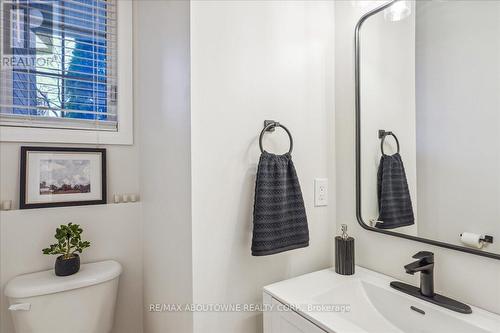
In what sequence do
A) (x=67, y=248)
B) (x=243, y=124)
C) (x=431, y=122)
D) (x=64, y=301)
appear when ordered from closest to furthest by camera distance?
(x=431, y=122) < (x=243, y=124) < (x=64, y=301) < (x=67, y=248)

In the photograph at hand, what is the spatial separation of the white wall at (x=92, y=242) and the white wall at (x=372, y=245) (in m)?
1.08

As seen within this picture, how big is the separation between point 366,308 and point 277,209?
1.48 ft

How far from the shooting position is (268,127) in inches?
40.1

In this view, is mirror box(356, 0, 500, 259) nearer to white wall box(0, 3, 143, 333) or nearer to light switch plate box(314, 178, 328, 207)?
light switch plate box(314, 178, 328, 207)

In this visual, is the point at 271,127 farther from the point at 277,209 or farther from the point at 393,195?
the point at 393,195

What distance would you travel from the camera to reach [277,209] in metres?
0.96

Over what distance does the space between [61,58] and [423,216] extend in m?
1.71

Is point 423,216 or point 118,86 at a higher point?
point 118,86

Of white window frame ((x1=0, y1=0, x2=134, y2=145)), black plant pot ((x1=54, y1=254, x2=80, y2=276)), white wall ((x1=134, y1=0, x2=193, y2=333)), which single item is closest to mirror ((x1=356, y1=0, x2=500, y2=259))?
white wall ((x1=134, y1=0, x2=193, y2=333))

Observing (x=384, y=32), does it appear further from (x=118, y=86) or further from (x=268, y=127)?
(x=118, y=86)

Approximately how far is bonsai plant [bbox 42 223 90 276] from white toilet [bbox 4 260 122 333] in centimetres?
4

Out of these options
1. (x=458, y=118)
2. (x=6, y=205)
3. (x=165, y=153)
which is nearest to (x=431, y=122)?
(x=458, y=118)

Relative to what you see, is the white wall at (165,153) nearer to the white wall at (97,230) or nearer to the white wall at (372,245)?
the white wall at (97,230)

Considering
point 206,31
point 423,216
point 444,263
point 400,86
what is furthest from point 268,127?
point 444,263
